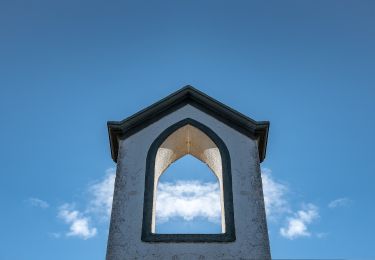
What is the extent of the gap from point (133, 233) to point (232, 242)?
1.74m

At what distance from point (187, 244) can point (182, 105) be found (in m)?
3.45

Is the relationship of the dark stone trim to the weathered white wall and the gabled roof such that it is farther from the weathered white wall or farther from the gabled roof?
the gabled roof

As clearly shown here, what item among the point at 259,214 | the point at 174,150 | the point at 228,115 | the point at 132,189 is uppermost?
the point at 228,115

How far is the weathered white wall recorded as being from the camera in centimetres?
734

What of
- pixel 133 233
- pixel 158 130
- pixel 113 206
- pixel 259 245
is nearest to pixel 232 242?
pixel 259 245

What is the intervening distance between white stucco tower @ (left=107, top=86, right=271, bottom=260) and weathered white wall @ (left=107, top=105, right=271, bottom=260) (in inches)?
0.7

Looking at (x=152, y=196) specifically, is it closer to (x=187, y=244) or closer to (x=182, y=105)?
(x=187, y=244)

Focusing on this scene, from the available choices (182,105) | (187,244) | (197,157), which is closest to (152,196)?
(187,244)

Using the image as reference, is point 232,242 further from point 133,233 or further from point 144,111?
point 144,111

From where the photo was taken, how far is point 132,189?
822 cm

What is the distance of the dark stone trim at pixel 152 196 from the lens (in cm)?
749

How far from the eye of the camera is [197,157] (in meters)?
9.84

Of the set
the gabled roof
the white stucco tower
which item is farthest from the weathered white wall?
the gabled roof

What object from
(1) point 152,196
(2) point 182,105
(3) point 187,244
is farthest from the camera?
(2) point 182,105
